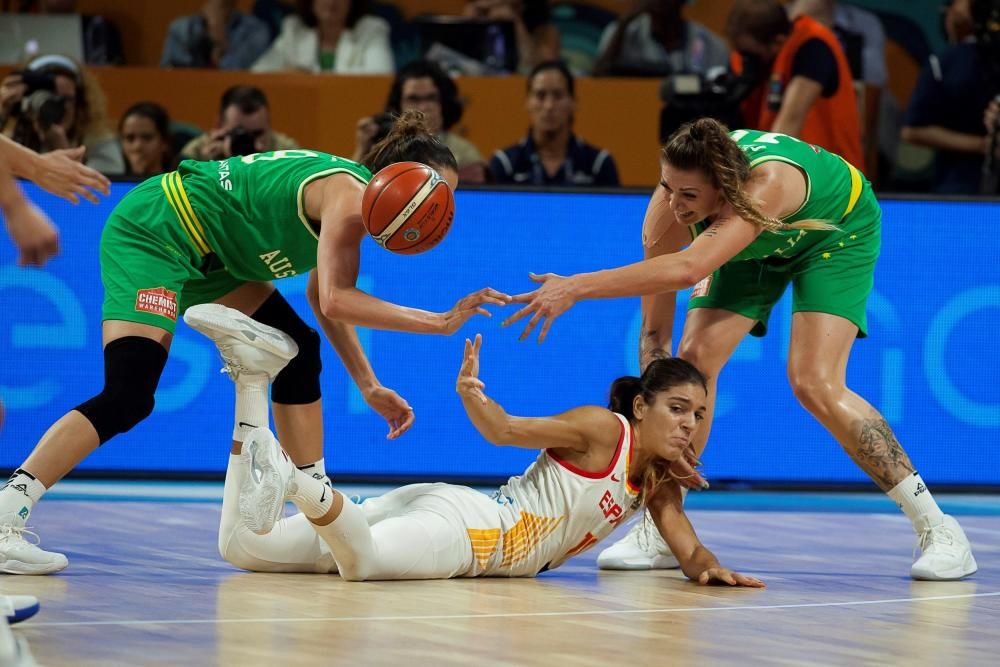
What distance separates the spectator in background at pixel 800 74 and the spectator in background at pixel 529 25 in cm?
183

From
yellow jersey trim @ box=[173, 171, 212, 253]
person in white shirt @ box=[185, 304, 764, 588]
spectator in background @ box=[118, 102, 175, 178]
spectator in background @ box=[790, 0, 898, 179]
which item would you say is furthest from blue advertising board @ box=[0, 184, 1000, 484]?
person in white shirt @ box=[185, 304, 764, 588]

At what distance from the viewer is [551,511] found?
557 cm

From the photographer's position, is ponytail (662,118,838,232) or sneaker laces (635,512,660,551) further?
sneaker laces (635,512,660,551)

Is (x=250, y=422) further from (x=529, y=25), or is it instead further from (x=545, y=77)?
(x=529, y=25)

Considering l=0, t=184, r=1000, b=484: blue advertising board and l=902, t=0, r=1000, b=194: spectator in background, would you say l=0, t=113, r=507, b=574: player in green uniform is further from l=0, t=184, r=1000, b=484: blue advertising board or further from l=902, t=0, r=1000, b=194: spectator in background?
l=902, t=0, r=1000, b=194: spectator in background

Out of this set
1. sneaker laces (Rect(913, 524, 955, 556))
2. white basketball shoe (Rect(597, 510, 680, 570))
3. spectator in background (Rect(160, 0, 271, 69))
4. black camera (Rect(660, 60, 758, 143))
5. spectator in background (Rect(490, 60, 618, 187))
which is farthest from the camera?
spectator in background (Rect(160, 0, 271, 69))

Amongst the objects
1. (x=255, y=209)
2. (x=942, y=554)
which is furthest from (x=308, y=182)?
(x=942, y=554)

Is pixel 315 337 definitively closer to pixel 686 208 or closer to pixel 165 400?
pixel 686 208

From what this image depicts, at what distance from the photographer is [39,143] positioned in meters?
8.95

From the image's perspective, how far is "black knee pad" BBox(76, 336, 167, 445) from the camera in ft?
18.1

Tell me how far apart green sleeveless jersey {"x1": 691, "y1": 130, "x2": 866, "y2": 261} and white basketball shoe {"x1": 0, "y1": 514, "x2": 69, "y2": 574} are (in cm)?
273

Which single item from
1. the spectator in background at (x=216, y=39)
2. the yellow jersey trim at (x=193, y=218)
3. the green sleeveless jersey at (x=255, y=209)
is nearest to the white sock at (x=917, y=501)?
the green sleeveless jersey at (x=255, y=209)

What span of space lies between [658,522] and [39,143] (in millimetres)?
4837

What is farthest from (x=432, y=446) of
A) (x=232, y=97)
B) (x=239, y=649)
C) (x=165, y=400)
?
(x=239, y=649)
